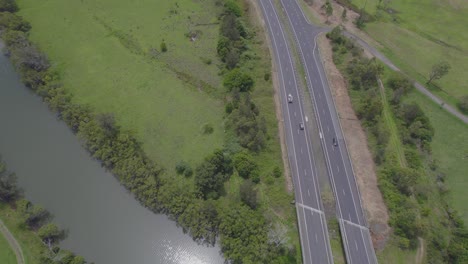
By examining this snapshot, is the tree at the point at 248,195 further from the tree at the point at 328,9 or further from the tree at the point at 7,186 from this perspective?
the tree at the point at 328,9

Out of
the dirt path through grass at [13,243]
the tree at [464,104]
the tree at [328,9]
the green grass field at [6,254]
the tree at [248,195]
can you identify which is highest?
the tree at [328,9]

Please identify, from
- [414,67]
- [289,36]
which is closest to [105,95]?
[289,36]

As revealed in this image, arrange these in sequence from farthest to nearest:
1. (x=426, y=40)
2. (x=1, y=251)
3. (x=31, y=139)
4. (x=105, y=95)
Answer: (x=426, y=40) < (x=105, y=95) < (x=31, y=139) < (x=1, y=251)

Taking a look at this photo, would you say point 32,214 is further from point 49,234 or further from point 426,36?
point 426,36

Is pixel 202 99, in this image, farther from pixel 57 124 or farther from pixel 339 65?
pixel 339 65

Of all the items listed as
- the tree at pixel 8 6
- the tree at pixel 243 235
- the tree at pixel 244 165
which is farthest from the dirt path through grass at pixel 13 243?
the tree at pixel 8 6

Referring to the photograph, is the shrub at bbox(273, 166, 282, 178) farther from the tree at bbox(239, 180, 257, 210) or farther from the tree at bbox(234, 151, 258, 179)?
the tree at bbox(239, 180, 257, 210)

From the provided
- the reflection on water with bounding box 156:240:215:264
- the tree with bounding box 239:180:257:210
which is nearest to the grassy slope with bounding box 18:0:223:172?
the tree with bounding box 239:180:257:210
